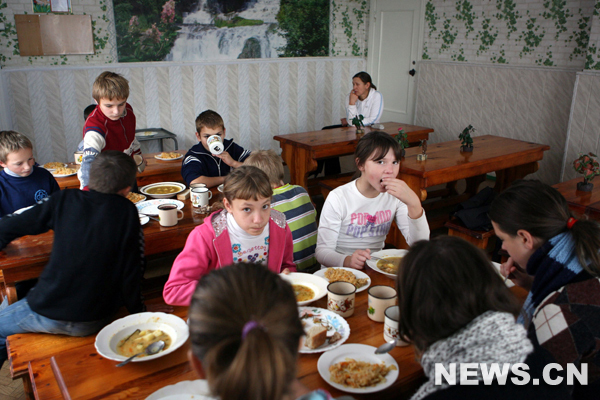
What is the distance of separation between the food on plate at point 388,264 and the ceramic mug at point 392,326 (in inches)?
16.5

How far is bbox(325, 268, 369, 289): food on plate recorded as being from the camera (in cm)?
179

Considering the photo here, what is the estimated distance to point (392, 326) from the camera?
1.42 m

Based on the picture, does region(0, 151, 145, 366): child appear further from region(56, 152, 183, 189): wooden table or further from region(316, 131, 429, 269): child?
region(56, 152, 183, 189): wooden table

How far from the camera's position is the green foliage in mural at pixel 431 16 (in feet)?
→ 22.8

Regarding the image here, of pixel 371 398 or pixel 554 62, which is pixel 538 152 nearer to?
pixel 554 62

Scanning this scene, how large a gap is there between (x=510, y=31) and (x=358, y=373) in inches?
240

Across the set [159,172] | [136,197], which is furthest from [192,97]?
[136,197]

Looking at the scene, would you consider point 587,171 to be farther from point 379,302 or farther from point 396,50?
point 396,50

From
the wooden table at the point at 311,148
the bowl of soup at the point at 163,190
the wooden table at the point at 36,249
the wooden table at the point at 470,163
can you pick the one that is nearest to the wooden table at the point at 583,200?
the wooden table at the point at 470,163

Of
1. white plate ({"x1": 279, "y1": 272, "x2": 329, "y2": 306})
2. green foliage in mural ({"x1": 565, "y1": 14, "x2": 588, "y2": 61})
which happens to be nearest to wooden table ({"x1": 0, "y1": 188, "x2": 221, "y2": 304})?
white plate ({"x1": 279, "y1": 272, "x2": 329, "y2": 306})

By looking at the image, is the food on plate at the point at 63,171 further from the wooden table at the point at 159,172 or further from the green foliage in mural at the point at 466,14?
the green foliage in mural at the point at 466,14

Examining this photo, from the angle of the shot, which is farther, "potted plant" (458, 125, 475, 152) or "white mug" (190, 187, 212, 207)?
"potted plant" (458, 125, 475, 152)

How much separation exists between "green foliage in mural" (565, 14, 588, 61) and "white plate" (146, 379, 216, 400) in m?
5.91

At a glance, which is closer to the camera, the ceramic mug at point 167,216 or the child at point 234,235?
the child at point 234,235
